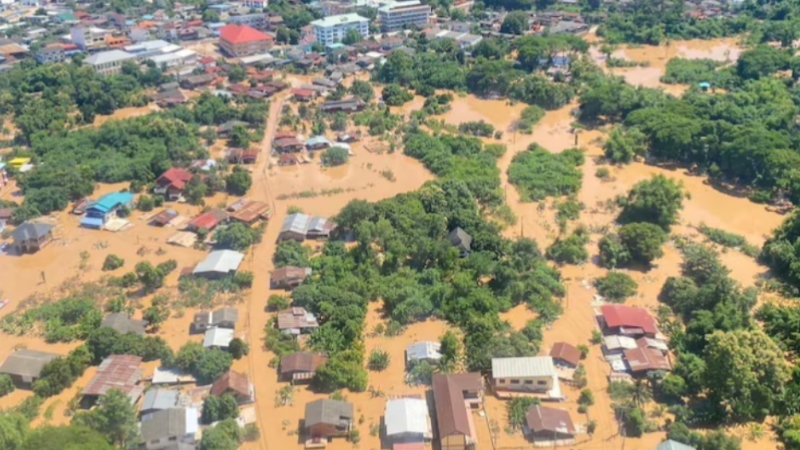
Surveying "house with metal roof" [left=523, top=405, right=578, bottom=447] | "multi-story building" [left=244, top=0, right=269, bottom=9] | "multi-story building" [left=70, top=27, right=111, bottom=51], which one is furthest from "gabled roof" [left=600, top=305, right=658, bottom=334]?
"multi-story building" [left=244, top=0, right=269, bottom=9]

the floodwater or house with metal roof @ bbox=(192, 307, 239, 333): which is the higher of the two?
the floodwater

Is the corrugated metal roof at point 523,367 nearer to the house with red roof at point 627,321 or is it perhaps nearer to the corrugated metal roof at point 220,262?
the house with red roof at point 627,321

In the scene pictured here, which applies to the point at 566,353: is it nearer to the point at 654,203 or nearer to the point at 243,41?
the point at 654,203

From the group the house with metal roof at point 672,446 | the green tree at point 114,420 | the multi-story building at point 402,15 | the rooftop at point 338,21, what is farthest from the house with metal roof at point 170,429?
the multi-story building at point 402,15

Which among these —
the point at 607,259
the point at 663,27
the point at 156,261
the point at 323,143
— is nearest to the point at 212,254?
the point at 156,261

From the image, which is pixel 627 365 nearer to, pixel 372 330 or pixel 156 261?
pixel 372 330

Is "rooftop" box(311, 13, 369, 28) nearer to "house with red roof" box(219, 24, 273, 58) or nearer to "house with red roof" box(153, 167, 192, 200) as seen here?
"house with red roof" box(219, 24, 273, 58)

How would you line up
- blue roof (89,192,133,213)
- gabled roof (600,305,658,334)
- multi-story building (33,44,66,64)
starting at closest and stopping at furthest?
1. gabled roof (600,305,658,334)
2. blue roof (89,192,133,213)
3. multi-story building (33,44,66,64)
